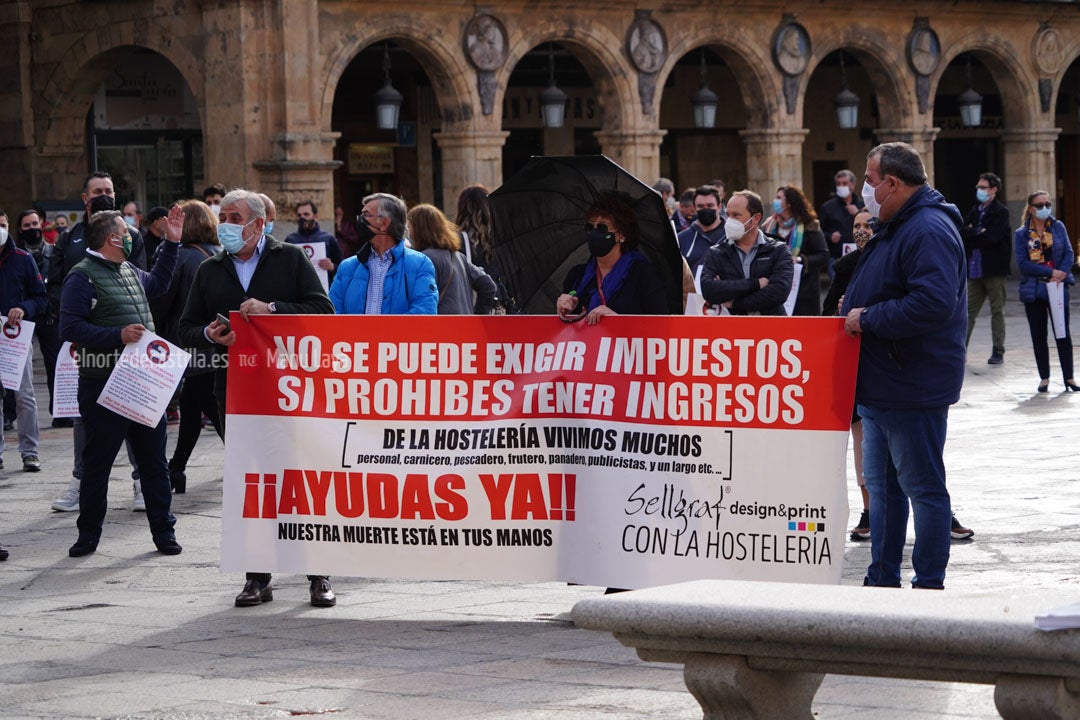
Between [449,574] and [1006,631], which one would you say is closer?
[1006,631]

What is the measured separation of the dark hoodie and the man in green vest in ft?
13.5

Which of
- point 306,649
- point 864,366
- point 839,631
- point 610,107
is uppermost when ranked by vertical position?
point 610,107

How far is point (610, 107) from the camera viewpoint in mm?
28172

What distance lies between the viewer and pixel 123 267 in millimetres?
10430

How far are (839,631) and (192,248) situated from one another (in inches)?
319

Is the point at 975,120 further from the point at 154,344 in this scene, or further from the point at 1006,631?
the point at 1006,631

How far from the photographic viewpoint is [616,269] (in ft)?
27.5

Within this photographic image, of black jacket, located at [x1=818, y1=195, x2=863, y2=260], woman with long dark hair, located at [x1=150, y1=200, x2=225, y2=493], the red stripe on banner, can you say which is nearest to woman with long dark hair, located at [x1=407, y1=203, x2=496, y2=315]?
woman with long dark hair, located at [x1=150, y1=200, x2=225, y2=493]

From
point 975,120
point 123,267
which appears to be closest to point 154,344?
point 123,267

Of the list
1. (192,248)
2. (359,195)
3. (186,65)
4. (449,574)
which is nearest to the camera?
(449,574)

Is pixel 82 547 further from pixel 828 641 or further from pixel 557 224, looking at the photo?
pixel 828 641

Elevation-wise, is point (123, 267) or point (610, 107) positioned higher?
point (610, 107)

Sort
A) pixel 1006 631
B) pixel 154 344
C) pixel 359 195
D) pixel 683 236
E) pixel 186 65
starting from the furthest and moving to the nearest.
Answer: pixel 359 195
pixel 186 65
pixel 683 236
pixel 154 344
pixel 1006 631

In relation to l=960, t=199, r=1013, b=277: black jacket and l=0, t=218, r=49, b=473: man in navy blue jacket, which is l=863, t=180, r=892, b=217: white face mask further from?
l=960, t=199, r=1013, b=277: black jacket
